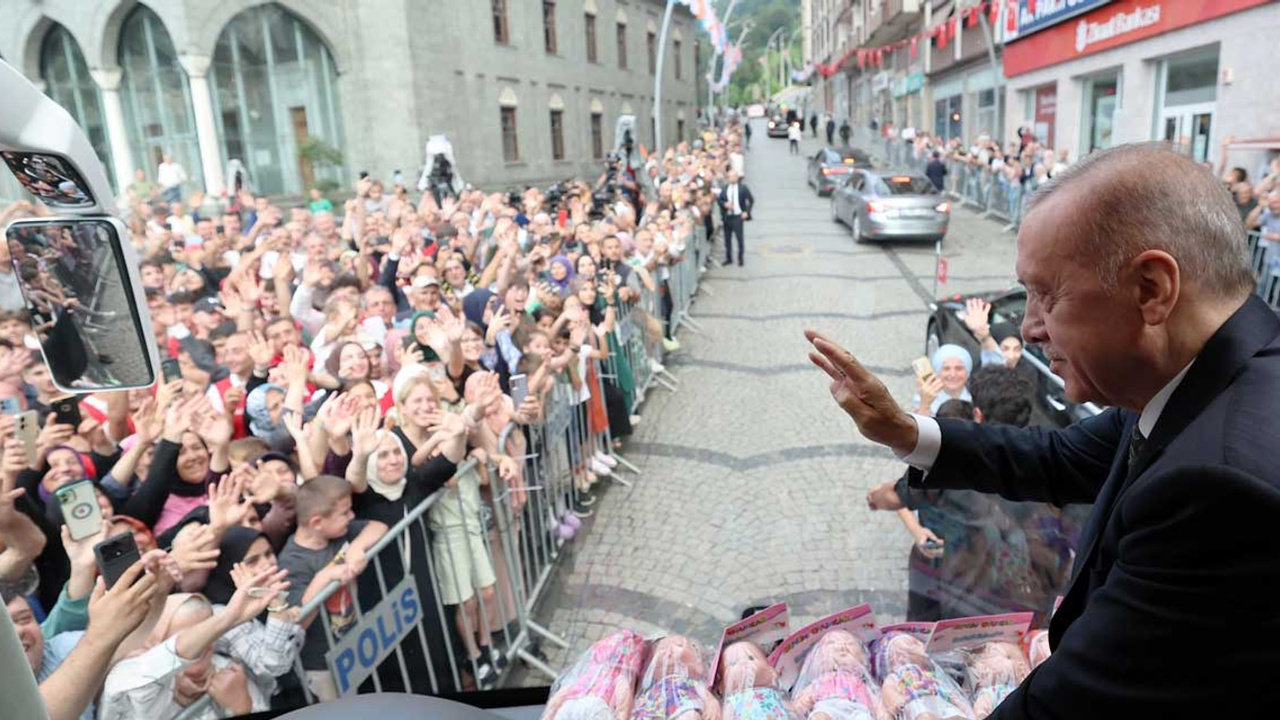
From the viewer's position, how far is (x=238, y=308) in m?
6.47

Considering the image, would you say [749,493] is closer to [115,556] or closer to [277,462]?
[277,462]

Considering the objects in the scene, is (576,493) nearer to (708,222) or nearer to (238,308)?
(238,308)

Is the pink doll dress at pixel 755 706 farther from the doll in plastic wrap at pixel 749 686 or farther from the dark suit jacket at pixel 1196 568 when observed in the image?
the dark suit jacket at pixel 1196 568

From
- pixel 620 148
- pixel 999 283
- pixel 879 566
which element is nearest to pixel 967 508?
pixel 879 566

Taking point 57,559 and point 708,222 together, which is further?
point 708,222

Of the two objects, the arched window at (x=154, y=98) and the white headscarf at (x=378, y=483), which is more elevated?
the arched window at (x=154, y=98)

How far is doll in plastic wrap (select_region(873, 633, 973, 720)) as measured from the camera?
1.96 meters

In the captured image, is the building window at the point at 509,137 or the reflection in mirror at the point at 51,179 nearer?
the reflection in mirror at the point at 51,179

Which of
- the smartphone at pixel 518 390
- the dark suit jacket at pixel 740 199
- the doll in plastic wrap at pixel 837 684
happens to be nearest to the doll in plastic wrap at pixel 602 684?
the doll in plastic wrap at pixel 837 684

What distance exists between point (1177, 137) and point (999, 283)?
6073 mm

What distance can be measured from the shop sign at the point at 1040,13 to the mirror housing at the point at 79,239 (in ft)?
69.4

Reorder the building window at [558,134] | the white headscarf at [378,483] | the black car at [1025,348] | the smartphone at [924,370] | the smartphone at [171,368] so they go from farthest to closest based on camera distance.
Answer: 1. the building window at [558,134]
2. the smartphone at [171,368]
3. the black car at [1025,348]
4. the smartphone at [924,370]
5. the white headscarf at [378,483]

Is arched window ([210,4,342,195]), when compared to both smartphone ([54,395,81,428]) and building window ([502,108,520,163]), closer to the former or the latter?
building window ([502,108,520,163])

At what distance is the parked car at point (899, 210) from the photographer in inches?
668
